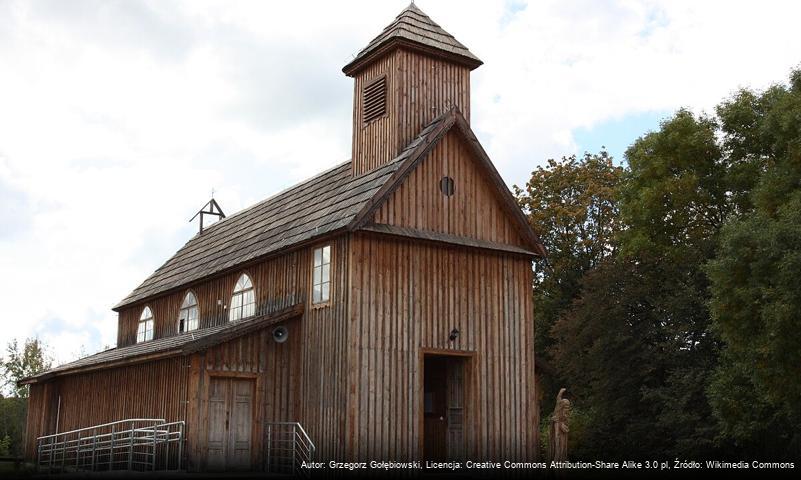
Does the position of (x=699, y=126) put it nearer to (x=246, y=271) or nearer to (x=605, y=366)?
(x=605, y=366)

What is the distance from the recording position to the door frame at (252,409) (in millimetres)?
21344

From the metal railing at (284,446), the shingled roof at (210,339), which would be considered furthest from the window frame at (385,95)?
the metal railing at (284,446)

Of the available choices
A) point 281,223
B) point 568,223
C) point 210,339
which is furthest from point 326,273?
point 568,223

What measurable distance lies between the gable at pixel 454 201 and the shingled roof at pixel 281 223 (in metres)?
0.58

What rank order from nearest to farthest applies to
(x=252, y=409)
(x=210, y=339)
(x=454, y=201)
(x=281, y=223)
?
(x=210, y=339), (x=252, y=409), (x=454, y=201), (x=281, y=223)

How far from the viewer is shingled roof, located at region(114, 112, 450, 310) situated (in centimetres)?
2297

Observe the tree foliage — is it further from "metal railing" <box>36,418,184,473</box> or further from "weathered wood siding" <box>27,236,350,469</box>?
"metal railing" <box>36,418,184,473</box>

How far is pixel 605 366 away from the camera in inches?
1427

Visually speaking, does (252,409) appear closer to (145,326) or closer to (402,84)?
(402,84)

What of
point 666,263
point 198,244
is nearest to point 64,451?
point 198,244

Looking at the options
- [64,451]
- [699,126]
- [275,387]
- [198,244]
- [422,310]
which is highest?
[699,126]

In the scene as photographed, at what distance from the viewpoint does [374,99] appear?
25391 mm

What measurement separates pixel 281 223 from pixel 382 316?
6242 mm

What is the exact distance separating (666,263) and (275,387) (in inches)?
765
